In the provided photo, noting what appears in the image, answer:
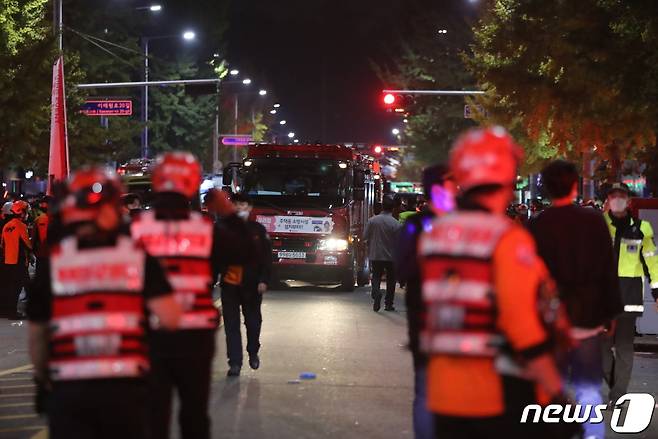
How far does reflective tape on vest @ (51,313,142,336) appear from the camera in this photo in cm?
525

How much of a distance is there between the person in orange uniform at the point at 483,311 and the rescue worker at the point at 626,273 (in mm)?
5656

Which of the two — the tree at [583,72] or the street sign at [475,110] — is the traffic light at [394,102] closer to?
the tree at [583,72]

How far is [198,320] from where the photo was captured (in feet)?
23.0

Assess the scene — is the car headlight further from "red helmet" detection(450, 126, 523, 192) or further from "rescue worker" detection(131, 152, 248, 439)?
"red helmet" detection(450, 126, 523, 192)

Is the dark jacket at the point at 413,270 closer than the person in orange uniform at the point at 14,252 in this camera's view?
Yes

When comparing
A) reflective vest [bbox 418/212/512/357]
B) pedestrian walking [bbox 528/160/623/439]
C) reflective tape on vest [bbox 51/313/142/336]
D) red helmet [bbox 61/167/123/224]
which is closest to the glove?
reflective tape on vest [bbox 51/313/142/336]

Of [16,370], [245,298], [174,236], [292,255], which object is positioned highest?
[174,236]

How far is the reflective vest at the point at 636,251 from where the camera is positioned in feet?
34.7

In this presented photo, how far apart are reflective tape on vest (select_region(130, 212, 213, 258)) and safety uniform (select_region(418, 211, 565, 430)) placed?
2501 mm

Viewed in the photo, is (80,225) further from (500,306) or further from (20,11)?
(20,11)

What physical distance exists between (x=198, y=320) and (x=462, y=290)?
102 inches

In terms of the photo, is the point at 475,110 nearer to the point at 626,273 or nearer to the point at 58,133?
the point at 58,133

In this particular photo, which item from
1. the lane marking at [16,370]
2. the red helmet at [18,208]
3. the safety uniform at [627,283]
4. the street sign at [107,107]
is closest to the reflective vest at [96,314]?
the safety uniform at [627,283]

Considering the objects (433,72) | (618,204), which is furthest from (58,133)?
(433,72)
